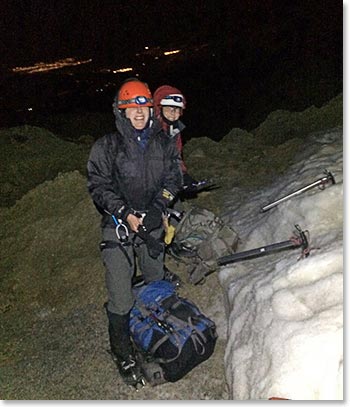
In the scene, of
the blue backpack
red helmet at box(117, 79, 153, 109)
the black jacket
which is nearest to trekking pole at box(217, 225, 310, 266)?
the blue backpack

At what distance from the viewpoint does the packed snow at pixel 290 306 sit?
12.3ft

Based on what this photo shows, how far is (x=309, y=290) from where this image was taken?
14.5ft

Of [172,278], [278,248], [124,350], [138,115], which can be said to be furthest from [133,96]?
[124,350]

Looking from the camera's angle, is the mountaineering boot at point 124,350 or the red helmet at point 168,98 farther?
the red helmet at point 168,98

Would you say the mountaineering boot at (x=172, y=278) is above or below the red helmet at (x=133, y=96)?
below

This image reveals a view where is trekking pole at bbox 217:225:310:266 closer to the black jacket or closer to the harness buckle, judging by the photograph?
the black jacket

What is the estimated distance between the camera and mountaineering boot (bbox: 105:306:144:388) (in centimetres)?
534

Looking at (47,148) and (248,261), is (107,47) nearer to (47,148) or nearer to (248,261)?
(47,148)

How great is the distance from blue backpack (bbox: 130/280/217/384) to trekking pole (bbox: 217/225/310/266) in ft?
2.55

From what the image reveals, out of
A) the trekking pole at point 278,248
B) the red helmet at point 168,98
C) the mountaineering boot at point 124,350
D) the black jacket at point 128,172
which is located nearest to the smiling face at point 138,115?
the black jacket at point 128,172

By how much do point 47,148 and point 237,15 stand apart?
45.9 m

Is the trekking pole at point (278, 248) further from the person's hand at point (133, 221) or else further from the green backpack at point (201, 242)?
the person's hand at point (133, 221)

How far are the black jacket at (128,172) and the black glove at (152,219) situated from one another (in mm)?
121

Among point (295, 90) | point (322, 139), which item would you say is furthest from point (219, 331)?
point (295, 90)
